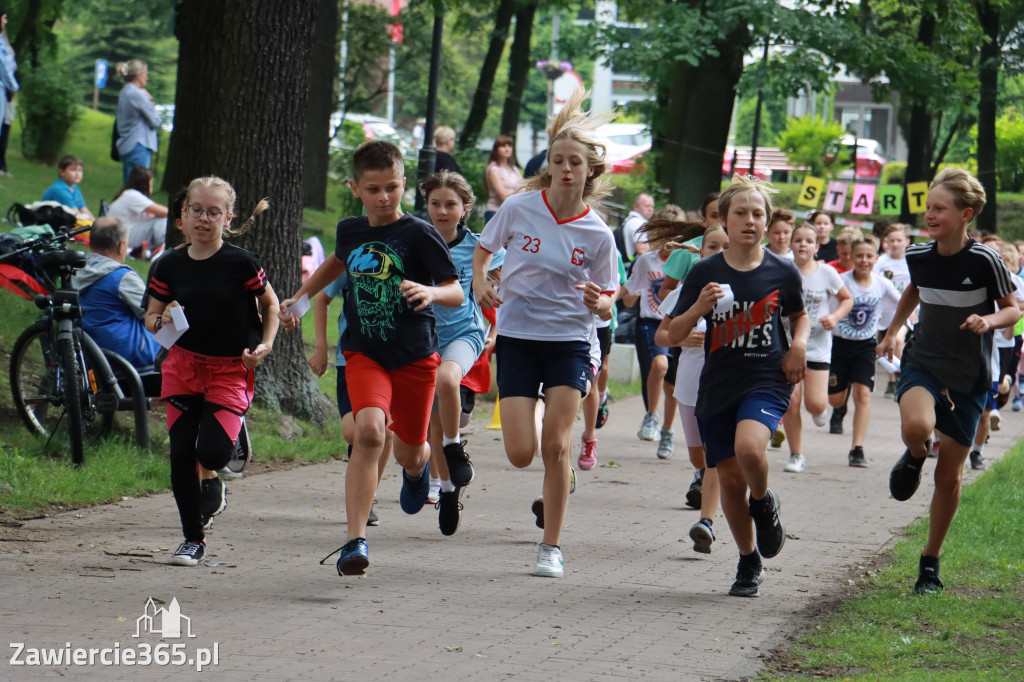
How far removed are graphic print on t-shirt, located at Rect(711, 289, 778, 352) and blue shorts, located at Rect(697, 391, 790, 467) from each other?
249 millimetres

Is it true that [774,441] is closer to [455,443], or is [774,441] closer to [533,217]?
[455,443]

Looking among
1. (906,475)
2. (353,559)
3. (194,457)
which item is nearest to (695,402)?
(906,475)

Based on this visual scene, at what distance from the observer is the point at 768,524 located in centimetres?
652

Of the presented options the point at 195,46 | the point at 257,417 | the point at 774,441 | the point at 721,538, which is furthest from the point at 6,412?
the point at 774,441

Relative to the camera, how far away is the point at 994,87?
105 feet

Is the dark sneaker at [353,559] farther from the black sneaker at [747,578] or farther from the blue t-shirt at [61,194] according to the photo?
the blue t-shirt at [61,194]

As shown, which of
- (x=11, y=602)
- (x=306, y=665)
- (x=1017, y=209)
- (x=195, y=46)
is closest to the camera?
(x=306, y=665)

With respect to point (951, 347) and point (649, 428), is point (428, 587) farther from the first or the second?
point (649, 428)

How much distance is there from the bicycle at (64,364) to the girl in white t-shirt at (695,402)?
351 cm

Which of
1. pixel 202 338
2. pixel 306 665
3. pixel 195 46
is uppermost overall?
pixel 195 46

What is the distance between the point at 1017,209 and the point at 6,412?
35.2 metres

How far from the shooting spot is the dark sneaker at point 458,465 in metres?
7.62

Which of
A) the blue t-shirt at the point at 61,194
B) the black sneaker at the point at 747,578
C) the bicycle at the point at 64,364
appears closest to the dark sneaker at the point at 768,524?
the black sneaker at the point at 747,578

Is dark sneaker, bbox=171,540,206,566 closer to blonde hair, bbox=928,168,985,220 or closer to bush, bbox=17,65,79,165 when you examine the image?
blonde hair, bbox=928,168,985,220
